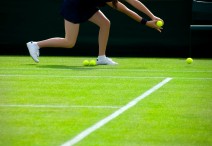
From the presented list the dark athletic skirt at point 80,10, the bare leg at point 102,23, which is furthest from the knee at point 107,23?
the dark athletic skirt at point 80,10

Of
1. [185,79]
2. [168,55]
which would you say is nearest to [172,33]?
[168,55]

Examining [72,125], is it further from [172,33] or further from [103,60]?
[172,33]

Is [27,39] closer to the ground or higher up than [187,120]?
closer to the ground

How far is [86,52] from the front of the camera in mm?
15391

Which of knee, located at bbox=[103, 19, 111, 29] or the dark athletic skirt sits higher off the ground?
the dark athletic skirt

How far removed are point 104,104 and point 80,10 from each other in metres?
4.74

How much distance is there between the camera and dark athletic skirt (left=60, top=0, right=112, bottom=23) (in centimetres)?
1174

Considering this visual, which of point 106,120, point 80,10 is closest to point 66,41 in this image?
point 80,10

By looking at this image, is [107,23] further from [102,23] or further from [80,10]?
[80,10]

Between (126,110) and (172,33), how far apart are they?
856cm

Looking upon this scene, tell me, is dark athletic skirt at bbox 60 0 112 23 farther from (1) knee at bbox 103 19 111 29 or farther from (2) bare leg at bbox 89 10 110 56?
(1) knee at bbox 103 19 111 29

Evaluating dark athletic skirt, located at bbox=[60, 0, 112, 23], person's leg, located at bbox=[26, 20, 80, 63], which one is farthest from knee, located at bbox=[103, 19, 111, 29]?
person's leg, located at bbox=[26, 20, 80, 63]

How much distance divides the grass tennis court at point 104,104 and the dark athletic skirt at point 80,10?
0.73 m

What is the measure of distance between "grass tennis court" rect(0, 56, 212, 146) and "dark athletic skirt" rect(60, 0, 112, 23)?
2.39 feet
